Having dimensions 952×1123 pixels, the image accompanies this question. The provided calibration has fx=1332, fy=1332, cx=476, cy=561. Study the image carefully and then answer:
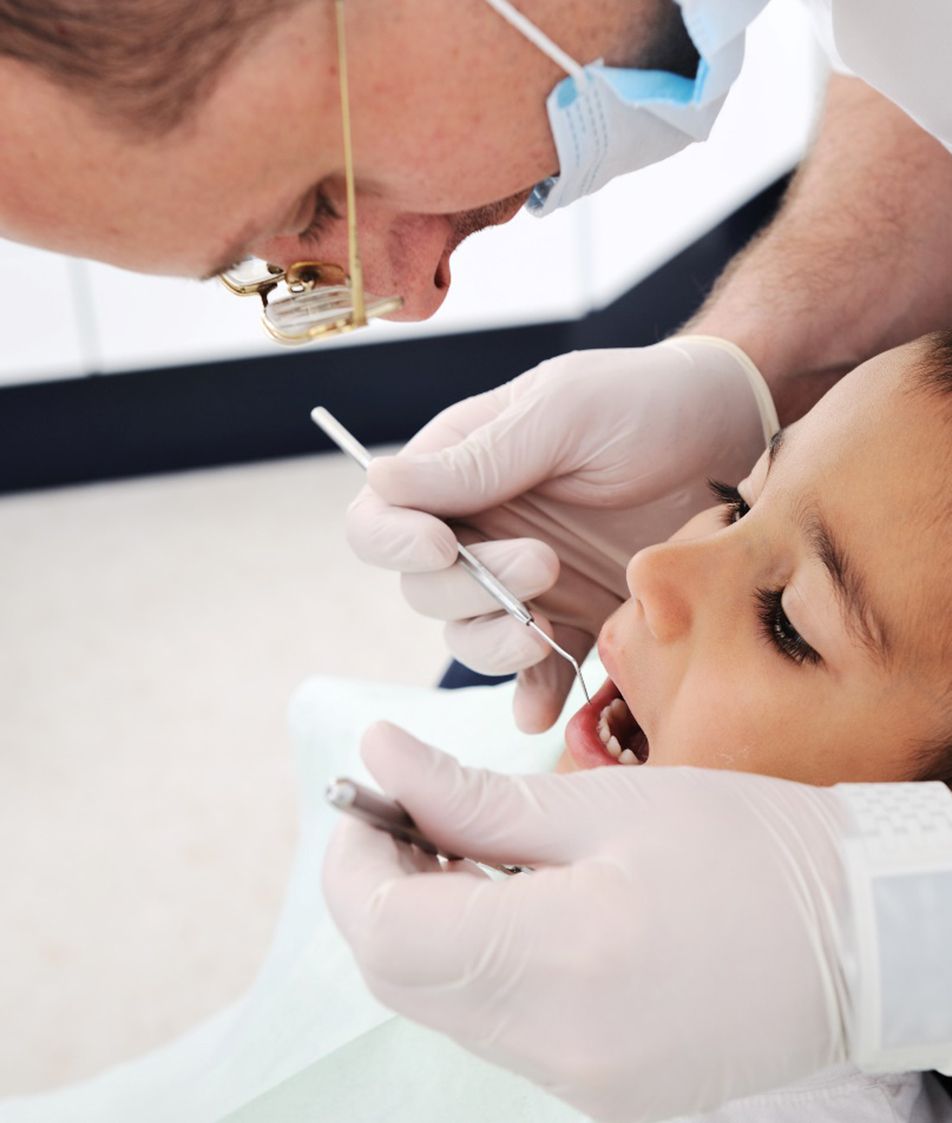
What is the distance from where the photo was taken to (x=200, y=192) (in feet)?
3.44

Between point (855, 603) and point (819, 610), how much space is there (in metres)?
0.03

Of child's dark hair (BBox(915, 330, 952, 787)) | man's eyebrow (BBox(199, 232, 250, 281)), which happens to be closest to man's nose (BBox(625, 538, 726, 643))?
child's dark hair (BBox(915, 330, 952, 787))

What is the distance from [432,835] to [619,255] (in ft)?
10.5

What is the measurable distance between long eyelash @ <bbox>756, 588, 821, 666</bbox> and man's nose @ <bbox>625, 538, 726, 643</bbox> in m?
0.05

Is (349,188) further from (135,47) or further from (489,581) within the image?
(489,581)

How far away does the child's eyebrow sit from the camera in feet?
3.67

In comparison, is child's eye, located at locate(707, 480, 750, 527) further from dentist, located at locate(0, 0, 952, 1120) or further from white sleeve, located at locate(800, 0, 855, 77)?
white sleeve, located at locate(800, 0, 855, 77)

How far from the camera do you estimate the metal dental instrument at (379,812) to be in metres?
0.86

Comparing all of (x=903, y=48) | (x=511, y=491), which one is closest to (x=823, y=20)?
(x=903, y=48)

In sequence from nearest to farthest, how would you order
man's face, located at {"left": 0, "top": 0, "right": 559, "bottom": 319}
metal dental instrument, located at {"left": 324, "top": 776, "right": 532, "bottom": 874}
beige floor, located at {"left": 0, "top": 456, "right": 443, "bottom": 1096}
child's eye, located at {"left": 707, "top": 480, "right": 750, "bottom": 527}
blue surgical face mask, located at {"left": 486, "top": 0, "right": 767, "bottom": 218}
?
metal dental instrument, located at {"left": 324, "top": 776, "right": 532, "bottom": 874} → man's face, located at {"left": 0, "top": 0, "right": 559, "bottom": 319} → blue surgical face mask, located at {"left": 486, "top": 0, "right": 767, "bottom": 218} → child's eye, located at {"left": 707, "top": 480, "right": 750, "bottom": 527} → beige floor, located at {"left": 0, "top": 456, "right": 443, "bottom": 1096}

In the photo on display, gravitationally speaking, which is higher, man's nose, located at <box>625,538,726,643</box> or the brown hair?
the brown hair

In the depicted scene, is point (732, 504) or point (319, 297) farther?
point (732, 504)

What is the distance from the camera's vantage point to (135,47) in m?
0.94

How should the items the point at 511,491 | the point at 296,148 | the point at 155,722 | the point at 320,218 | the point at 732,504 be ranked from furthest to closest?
the point at 155,722 < the point at 511,491 < the point at 732,504 < the point at 320,218 < the point at 296,148
